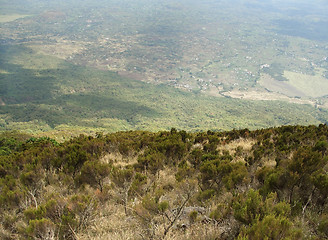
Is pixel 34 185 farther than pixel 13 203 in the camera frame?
Yes

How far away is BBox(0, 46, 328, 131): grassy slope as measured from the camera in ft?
292

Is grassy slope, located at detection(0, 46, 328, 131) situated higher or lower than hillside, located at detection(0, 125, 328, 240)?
lower

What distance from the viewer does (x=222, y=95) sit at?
152625 mm

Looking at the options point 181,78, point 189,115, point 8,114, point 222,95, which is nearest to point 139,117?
point 189,115

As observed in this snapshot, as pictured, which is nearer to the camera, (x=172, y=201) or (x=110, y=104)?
(x=172, y=201)

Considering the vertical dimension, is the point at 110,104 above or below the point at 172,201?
below

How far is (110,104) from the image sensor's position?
114 m

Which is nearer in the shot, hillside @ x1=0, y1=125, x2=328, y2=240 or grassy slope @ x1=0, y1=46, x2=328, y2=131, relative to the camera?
hillside @ x1=0, y1=125, x2=328, y2=240

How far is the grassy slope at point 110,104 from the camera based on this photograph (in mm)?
88938

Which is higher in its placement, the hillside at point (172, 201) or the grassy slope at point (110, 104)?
the hillside at point (172, 201)

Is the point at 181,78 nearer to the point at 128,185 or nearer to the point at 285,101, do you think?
the point at 285,101

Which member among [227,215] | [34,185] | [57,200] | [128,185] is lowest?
[34,185]

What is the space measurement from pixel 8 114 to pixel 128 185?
344ft

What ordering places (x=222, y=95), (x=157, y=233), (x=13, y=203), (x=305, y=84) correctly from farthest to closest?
(x=305, y=84), (x=222, y=95), (x=13, y=203), (x=157, y=233)
